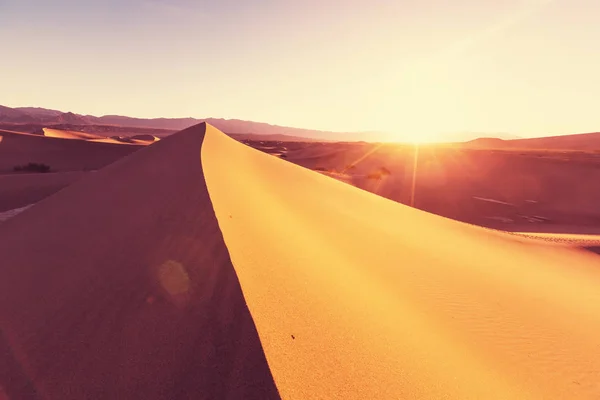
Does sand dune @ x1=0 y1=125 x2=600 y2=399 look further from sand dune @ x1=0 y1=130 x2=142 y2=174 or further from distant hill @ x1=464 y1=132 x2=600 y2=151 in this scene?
distant hill @ x1=464 y1=132 x2=600 y2=151

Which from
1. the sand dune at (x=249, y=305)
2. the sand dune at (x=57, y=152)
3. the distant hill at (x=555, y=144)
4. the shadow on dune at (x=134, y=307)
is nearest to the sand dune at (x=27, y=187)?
the sand dune at (x=249, y=305)

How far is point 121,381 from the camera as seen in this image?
6.63 ft

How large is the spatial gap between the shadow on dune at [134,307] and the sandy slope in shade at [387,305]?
0.19m

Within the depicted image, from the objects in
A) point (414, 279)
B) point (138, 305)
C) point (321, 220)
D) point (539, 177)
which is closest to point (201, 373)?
point (138, 305)

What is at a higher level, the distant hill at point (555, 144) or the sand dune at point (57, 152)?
the distant hill at point (555, 144)

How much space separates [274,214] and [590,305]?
5.43m

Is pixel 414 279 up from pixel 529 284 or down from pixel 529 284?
up

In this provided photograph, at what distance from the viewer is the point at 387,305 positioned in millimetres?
3416

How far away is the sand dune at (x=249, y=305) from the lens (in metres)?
2.08

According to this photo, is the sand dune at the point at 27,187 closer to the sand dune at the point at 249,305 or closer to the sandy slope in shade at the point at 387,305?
the sand dune at the point at 249,305

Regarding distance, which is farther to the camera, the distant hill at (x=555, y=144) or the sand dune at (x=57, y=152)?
the distant hill at (x=555, y=144)

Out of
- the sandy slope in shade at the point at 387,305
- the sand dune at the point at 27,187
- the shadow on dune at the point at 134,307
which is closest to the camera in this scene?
the shadow on dune at the point at 134,307

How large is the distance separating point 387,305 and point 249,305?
1716 mm

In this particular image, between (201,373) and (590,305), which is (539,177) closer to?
(590,305)
